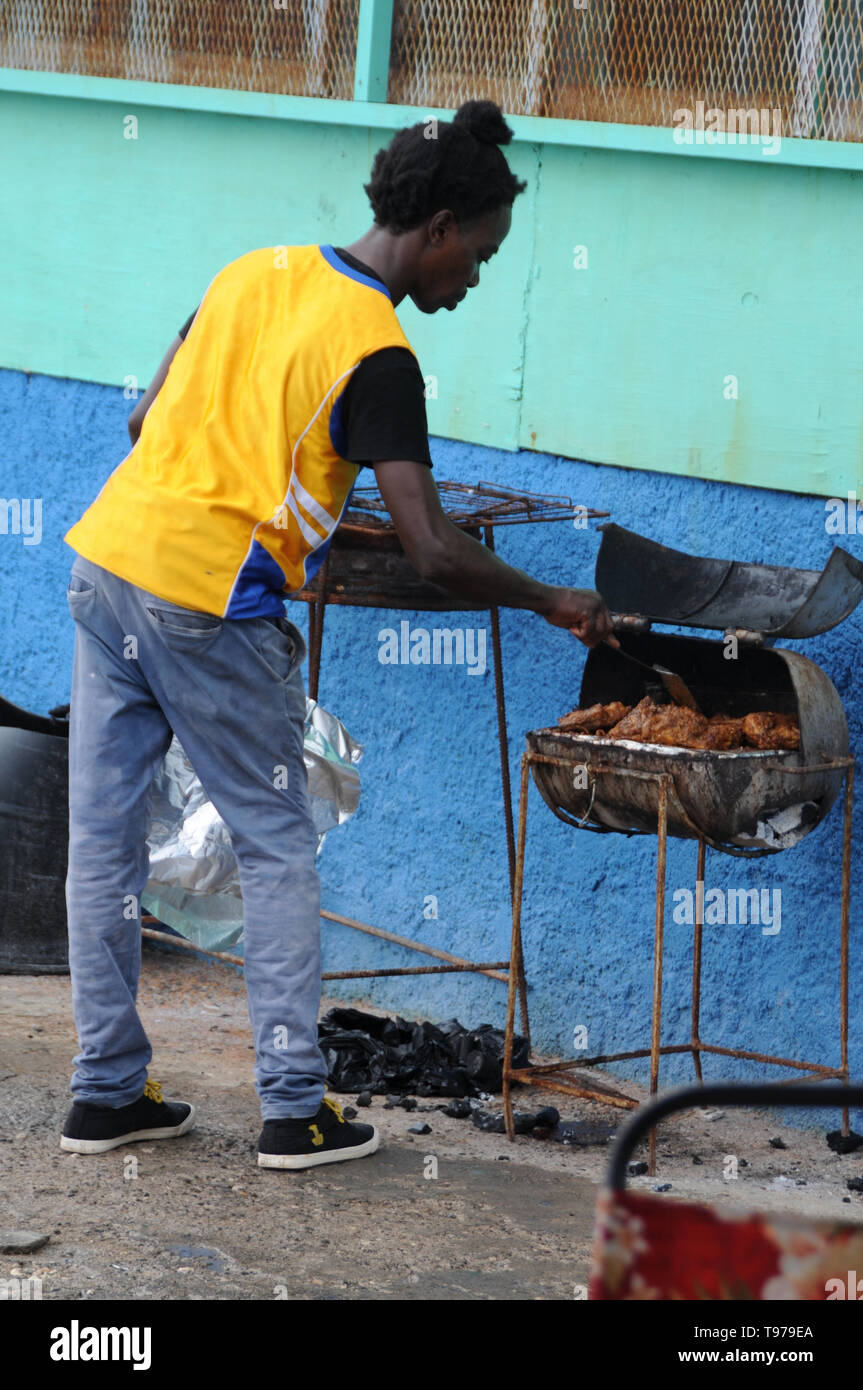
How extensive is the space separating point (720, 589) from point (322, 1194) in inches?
72.4

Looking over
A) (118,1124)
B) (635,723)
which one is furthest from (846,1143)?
(118,1124)

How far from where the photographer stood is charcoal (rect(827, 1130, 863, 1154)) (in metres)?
4.05

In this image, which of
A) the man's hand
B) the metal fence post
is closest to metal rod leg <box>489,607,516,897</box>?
the man's hand

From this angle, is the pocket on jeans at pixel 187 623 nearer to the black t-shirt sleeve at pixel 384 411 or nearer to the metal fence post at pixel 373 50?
the black t-shirt sleeve at pixel 384 411

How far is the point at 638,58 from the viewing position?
4.61m

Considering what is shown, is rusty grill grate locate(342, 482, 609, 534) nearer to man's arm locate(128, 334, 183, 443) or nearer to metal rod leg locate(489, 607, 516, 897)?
metal rod leg locate(489, 607, 516, 897)

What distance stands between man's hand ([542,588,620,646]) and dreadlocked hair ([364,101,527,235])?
0.86 meters

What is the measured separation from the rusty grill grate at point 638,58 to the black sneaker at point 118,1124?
303 cm

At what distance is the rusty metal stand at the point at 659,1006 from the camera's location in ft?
12.3

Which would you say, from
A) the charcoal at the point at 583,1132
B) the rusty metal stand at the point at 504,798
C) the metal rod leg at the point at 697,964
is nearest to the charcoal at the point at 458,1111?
the charcoal at the point at 583,1132

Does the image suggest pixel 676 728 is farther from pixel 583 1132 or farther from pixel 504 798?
pixel 583 1132

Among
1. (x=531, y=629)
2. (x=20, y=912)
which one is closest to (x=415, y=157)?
(x=531, y=629)

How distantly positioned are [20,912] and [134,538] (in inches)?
88.2

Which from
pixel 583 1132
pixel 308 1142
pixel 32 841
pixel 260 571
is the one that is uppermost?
pixel 260 571
